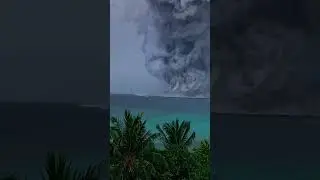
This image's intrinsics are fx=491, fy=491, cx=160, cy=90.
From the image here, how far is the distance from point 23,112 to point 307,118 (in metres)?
3.11

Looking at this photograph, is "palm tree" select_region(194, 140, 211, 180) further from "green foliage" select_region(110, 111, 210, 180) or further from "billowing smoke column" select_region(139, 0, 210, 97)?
"billowing smoke column" select_region(139, 0, 210, 97)

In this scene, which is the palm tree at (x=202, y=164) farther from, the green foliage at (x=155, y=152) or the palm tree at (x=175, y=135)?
the palm tree at (x=175, y=135)

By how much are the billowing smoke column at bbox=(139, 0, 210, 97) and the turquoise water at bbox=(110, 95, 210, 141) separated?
283mm

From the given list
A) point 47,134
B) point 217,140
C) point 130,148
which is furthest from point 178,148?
point 47,134

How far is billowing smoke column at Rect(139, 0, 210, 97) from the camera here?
12.0m

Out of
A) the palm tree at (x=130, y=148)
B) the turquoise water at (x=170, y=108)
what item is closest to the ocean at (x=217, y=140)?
the palm tree at (x=130, y=148)

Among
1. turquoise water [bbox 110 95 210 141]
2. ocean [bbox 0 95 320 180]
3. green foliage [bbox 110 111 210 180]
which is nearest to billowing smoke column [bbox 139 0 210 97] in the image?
turquoise water [bbox 110 95 210 141]

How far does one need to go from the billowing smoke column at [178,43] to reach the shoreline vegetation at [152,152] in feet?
7.45

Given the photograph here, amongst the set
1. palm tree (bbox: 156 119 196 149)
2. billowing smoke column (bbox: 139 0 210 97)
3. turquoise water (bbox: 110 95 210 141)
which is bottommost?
palm tree (bbox: 156 119 196 149)

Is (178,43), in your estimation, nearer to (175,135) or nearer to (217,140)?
(175,135)

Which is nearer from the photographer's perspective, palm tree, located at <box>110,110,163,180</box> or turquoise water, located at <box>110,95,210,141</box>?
palm tree, located at <box>110,110,163,180</box>

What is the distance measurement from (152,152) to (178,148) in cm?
61

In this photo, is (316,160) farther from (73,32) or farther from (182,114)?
(182,114)

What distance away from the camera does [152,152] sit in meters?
9.22
